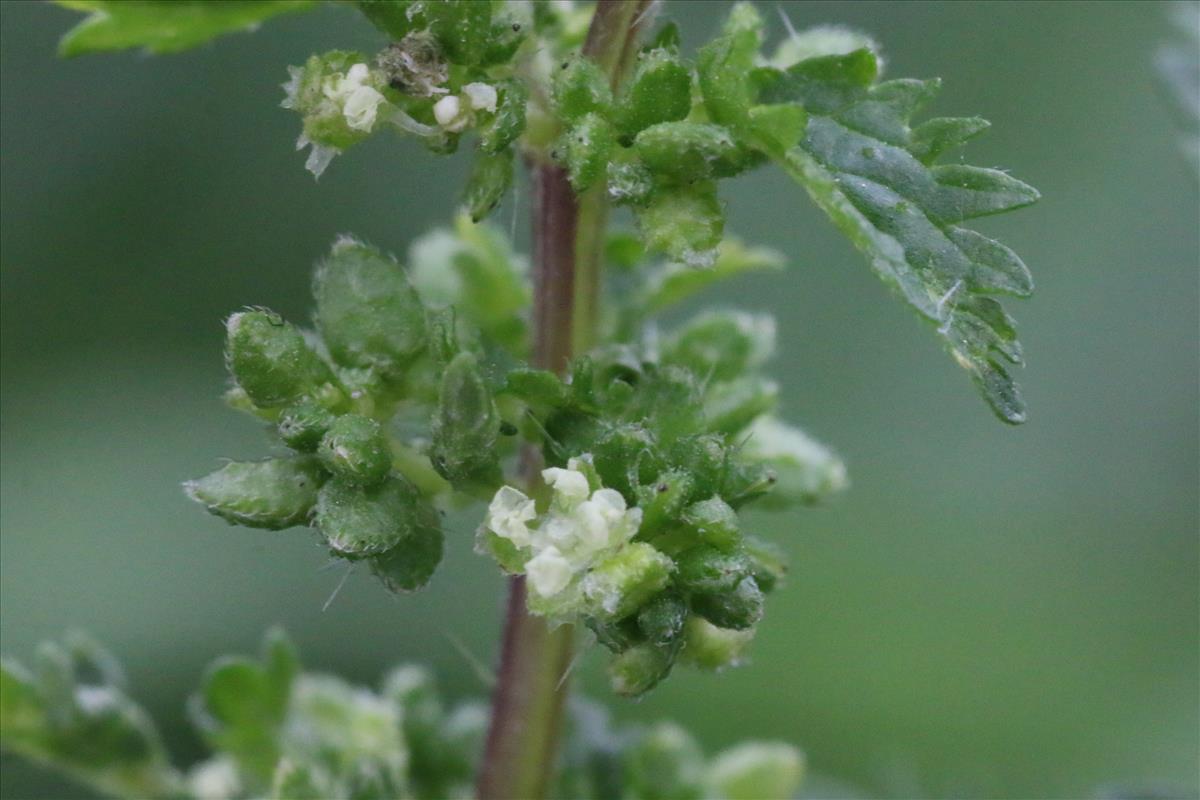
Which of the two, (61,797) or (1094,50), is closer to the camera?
(61,797)

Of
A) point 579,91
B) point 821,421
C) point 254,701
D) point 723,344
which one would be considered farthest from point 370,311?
point 821,421

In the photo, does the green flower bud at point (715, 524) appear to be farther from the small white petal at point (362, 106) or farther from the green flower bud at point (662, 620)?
the small white petal at point (362, 106)

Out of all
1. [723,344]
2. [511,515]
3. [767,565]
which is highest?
[723,344]

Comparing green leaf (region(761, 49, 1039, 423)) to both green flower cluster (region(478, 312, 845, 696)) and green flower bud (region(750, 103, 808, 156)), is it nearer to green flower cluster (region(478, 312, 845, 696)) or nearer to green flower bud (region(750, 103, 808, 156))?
green flower bud (region(750, 103, 808, 156))

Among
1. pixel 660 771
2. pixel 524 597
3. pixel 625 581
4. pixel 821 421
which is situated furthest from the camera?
pixel 821 421

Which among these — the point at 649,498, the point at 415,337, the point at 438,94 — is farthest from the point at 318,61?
the point at 649,498

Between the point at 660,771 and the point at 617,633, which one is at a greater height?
the point at 660,771

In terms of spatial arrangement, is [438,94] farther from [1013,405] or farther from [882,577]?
[882,577]

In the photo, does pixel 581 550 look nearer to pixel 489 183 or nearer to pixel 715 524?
pixel 715 524
